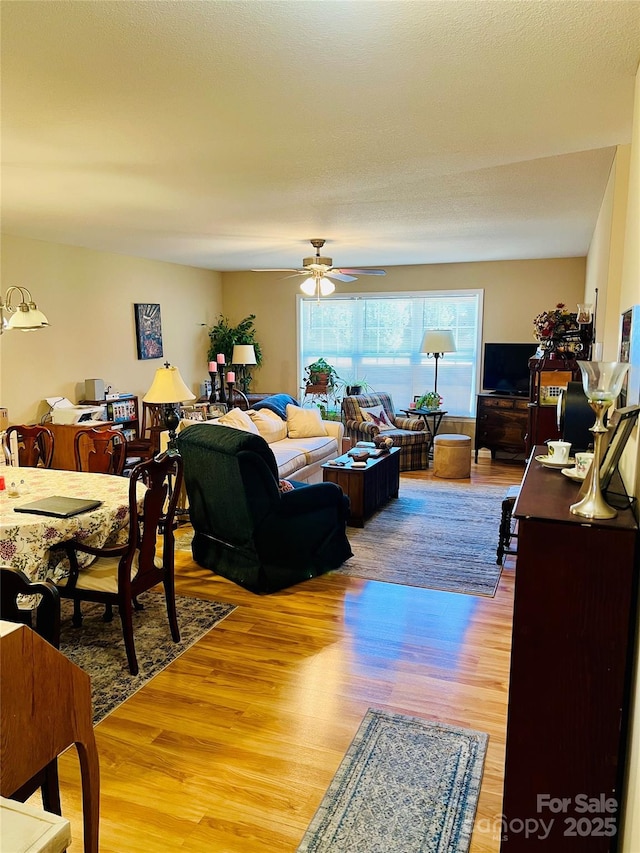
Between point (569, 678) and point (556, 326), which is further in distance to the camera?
point (556, 326)

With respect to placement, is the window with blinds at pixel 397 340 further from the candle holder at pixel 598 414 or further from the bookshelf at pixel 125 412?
the candle holder at pixel 598 414

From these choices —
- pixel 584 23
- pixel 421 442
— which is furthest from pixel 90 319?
pixel 584 23

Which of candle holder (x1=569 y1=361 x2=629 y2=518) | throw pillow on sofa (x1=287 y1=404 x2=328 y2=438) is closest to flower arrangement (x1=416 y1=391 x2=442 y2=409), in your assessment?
throw pillow on sofa (x1=287 y1=404 x2=328 y2=438)

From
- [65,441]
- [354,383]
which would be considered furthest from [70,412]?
[354,383]

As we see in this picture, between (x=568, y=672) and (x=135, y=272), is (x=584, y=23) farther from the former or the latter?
(x=135, y=272)

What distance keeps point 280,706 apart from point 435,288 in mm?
6570

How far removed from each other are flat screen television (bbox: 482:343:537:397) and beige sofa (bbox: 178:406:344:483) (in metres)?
2.27

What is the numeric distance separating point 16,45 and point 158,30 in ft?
1.59

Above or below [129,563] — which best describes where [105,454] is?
above

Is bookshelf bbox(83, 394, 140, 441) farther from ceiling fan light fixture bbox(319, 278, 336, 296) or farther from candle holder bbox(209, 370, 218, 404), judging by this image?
ceiling fan light fixture bbox(319, 278, 336, 296)

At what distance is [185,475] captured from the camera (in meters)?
3.97

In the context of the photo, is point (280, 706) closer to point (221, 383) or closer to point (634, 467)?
point (634, 467)

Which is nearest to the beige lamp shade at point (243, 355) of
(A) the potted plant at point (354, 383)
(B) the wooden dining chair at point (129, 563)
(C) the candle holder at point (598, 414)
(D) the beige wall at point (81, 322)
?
(D) the beige wall at point (81, 322)

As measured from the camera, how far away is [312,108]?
2.39 metres
